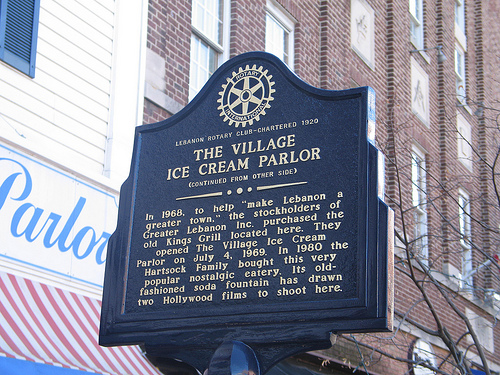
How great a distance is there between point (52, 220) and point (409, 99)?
1063 centimetres

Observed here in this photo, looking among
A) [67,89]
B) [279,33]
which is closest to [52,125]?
[67,89]

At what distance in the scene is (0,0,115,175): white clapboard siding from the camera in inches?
314

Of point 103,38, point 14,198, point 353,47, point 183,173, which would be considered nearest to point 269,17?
point 353,47

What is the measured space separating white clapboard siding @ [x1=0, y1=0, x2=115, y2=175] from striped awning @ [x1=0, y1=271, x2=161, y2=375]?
1370 millimetres

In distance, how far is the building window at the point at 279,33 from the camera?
12.9m

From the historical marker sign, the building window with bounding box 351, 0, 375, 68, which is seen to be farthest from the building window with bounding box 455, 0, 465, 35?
the historical marker sign

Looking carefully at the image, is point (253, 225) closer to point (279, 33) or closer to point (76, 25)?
point (76, 25)

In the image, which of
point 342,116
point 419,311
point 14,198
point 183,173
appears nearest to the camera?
point 342,116

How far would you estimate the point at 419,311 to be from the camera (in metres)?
15.3

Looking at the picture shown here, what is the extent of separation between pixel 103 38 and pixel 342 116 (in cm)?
508

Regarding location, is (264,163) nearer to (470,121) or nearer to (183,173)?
(183,173)

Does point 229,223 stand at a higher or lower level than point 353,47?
lower

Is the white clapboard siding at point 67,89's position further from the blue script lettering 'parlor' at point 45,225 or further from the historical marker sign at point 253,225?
the historical marker sign at point 253,225

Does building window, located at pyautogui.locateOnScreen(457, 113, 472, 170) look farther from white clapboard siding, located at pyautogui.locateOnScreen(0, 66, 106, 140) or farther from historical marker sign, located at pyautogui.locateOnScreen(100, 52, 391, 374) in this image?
historical marker sign, located at pyautogui.locateOnScreen(100, 52, 391, 374)
